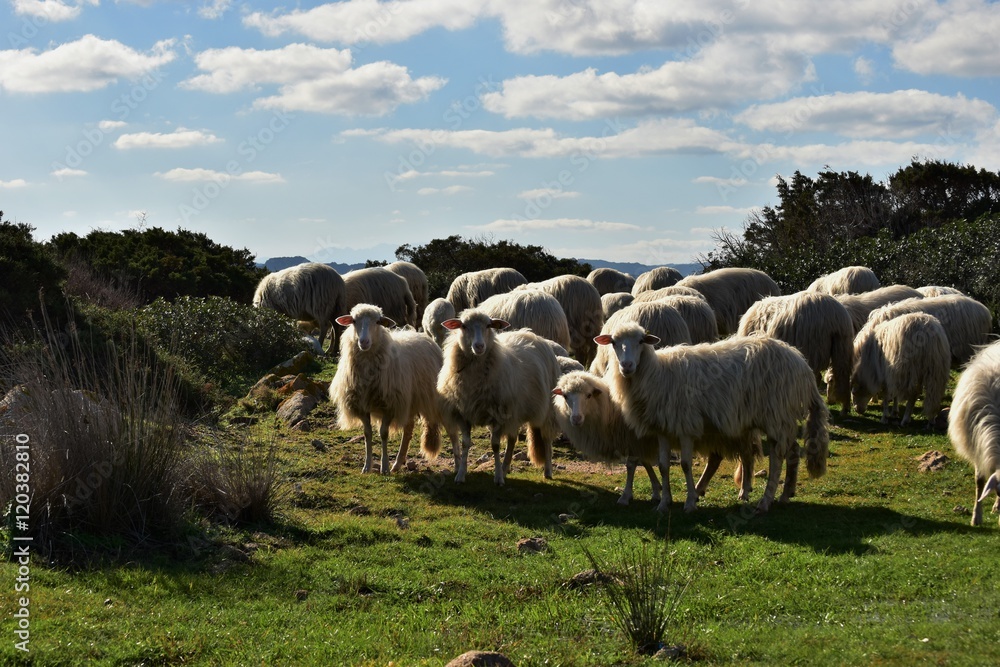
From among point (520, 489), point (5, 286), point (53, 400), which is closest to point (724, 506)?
point (520, 489)

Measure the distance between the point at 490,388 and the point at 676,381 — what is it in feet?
8.12

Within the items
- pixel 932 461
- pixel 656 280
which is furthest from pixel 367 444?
pixel 656 280

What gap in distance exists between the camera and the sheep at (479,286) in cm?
2322

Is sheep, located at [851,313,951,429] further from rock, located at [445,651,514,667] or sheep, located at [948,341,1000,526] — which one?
rock, located at [445,651,514,667]

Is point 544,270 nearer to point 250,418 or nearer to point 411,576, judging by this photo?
point 250,418

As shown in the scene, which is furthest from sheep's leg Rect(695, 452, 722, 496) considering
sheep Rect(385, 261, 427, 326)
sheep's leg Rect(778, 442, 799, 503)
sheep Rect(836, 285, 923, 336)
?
sheep Rect(385, 261, 427, 326)

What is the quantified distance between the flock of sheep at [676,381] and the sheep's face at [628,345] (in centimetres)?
2

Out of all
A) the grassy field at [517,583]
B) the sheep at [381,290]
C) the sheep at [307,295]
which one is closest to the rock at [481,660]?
the grassy field at [517,583]

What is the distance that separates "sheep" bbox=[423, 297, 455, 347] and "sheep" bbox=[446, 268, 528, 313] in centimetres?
430

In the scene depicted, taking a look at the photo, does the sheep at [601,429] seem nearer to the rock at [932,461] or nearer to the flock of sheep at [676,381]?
the flock of sheep at [676,381]

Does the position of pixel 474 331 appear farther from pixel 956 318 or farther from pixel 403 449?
pixel 956 318

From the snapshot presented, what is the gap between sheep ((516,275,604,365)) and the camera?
62.6 feet

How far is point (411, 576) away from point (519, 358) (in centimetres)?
462

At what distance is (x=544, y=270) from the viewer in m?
40.2
